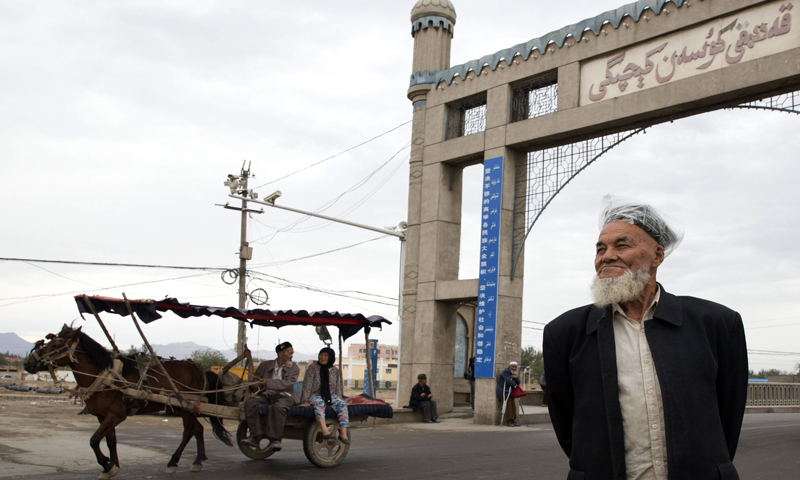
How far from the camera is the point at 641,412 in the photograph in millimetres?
2924

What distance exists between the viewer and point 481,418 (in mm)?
20422

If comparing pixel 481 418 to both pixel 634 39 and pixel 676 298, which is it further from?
pixel 676 298

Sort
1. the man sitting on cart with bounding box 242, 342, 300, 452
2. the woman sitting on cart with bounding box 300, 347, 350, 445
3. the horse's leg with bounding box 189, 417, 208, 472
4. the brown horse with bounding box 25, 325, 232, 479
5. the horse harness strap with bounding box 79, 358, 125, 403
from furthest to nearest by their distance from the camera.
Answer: the woman sitting on cart with bounding box 300, 347, 350, 445
the man sitting on cart with bounding box 242, 342, 300, 452
the horse's leg with bounding box 189, 417, 208, 472
the horse harness strap with bounding box 79, 358, 125, 403
the brown horse with bounding box 25, 325, 232, 479

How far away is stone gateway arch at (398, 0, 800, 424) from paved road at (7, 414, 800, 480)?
5.15 meters

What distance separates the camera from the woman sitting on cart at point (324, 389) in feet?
37.2

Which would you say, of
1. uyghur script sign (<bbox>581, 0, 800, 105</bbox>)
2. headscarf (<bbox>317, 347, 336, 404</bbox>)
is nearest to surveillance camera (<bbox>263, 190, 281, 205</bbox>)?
uyghur script sign (<bbox>581, 0, 800, 105</bbox>)

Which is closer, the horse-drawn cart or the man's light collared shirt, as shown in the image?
the man's light collared shirt

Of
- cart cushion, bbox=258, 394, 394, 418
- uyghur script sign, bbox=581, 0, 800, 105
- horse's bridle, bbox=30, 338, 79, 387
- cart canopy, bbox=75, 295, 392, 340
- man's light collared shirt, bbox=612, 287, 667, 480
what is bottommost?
cart cushion, bbox=258, 394, 394, 418

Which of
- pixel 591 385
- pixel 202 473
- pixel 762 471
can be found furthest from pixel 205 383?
pixel 591 385

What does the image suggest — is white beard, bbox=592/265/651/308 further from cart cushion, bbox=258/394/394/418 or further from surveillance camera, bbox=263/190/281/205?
surveillance camera, bbox=263/190/281/205

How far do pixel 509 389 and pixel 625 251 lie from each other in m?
17.3

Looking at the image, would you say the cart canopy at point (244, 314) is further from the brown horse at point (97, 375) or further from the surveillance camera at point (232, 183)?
the surveillance camera at point (232, 183)

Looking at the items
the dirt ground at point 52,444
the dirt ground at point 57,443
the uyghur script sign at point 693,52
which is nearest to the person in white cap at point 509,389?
the uyghur script sign at point 693,52

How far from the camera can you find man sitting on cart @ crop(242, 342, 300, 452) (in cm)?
1086
